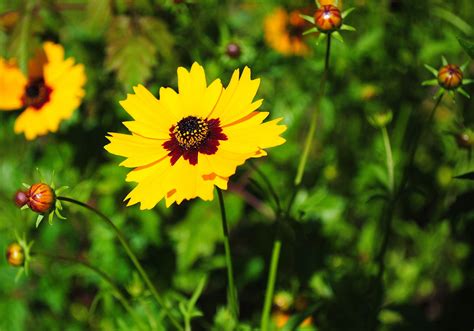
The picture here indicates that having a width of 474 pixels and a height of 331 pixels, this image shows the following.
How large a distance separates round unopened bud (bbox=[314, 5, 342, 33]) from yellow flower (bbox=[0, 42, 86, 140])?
107cm

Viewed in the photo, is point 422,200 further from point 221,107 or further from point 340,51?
point 221,107

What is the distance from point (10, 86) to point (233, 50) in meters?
0.91

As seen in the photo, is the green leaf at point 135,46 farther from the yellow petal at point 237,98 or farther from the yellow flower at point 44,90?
the yellow petal at point 237,98

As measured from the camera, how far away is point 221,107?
1.34m

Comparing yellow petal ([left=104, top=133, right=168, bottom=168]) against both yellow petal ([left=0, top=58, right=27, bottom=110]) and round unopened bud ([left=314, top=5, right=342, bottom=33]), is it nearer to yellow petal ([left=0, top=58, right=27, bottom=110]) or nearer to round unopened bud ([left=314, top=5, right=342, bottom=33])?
round unopened bud ([left=314, top=5, right=342, bottom=33])

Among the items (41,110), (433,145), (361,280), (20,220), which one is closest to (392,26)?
(433,145)

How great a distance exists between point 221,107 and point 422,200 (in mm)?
1476

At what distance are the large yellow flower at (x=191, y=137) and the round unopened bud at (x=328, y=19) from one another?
195 millimetres

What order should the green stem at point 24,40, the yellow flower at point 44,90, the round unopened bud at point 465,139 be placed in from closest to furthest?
the round unopened bud at point 465,139 → the green stem at point 24,40 → the yellow flower at point 44,90

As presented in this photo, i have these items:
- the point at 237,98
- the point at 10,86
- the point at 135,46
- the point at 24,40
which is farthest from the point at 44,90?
the point at 237,98

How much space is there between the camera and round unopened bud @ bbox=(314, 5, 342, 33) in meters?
1.22

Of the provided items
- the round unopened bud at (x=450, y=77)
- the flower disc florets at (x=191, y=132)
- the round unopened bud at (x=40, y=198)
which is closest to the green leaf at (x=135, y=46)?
the flower disc florets at (x=191, y=132)

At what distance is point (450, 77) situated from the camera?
4.25ft

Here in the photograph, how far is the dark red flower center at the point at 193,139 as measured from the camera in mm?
1292
